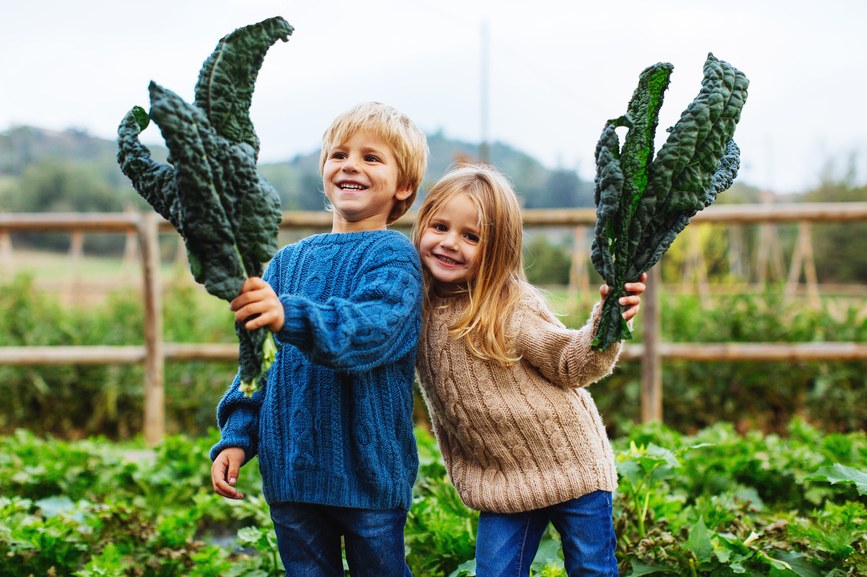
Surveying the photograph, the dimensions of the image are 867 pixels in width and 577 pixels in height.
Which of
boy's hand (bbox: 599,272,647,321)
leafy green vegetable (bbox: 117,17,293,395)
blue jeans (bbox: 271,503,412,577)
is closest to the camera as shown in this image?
leafy green vegetable (bbox: 117,17,293,395)

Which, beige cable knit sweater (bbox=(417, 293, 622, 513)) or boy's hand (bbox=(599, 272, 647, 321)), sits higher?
boy's hand (bbox=(599, 272, 647, 321))

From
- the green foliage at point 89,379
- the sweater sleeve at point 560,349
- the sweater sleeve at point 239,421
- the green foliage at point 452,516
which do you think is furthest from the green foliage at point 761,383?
the sweater sleeve at point 239,421

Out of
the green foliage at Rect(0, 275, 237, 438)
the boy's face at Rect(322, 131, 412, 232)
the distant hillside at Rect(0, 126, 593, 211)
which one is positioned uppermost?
the distant hillside at Rect(0, 126, 593, 211)

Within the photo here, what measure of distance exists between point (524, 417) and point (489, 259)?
0.39 metres

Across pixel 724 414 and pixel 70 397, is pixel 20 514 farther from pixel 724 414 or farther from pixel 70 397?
pixel 724 414

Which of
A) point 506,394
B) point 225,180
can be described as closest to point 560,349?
point 506,394

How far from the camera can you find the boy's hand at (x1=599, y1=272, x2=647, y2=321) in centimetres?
151

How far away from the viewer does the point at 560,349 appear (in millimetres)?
1692

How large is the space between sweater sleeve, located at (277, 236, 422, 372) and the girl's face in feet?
0.33

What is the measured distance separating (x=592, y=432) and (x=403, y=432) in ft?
1.56

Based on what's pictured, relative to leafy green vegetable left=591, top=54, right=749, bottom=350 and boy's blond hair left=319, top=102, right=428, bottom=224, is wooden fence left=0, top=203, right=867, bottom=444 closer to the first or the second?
boy's blond hair left=319, top=102, right=428, bottom=224

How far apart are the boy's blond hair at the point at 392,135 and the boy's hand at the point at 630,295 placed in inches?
21.7

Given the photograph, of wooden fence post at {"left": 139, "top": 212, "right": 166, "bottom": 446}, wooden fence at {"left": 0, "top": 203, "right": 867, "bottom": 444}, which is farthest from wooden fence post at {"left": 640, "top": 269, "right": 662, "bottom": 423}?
wooden fence post at {"left": 139, "top": 212, "right": 166, "bottom": 446}

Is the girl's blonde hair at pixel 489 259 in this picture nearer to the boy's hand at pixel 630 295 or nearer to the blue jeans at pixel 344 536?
the boy's hand at pixel 630 295
